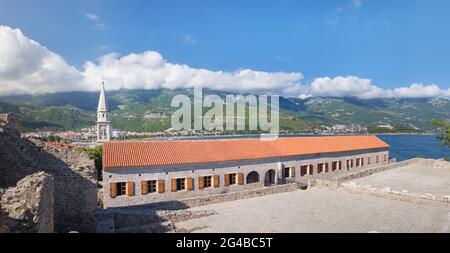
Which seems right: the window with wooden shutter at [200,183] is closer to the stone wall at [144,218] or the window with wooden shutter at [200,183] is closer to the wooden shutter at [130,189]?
the stone wall at [144,218]

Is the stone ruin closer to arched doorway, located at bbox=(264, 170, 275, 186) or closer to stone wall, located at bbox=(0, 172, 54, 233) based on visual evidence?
stone wall, located at bbox=(0, 172, 54, 233)

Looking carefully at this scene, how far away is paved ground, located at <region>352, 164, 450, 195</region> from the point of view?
28925 mm

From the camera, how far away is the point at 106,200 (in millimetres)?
23188

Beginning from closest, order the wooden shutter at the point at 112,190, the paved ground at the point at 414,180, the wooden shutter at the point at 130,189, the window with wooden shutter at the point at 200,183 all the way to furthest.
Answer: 1. the wooden shutter at the point at 112,190
2. the wooden shutter at the point at 130,189
3. the window with wooden shutter at the point at 200,183
4. the paved ground at the point at 414,180

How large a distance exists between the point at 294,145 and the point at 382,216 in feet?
54.4

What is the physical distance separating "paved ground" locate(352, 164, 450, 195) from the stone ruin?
25202 mm

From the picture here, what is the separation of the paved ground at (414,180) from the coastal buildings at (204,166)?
17.7 feet

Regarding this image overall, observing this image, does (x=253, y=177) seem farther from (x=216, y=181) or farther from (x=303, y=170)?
(x=216, y=181)

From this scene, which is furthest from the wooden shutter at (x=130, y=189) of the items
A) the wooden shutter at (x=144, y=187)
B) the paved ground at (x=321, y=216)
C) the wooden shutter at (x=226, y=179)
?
the wooden shutter at (x=226, y=179)

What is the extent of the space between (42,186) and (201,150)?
18531mm

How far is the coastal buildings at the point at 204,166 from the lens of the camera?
23.9m
